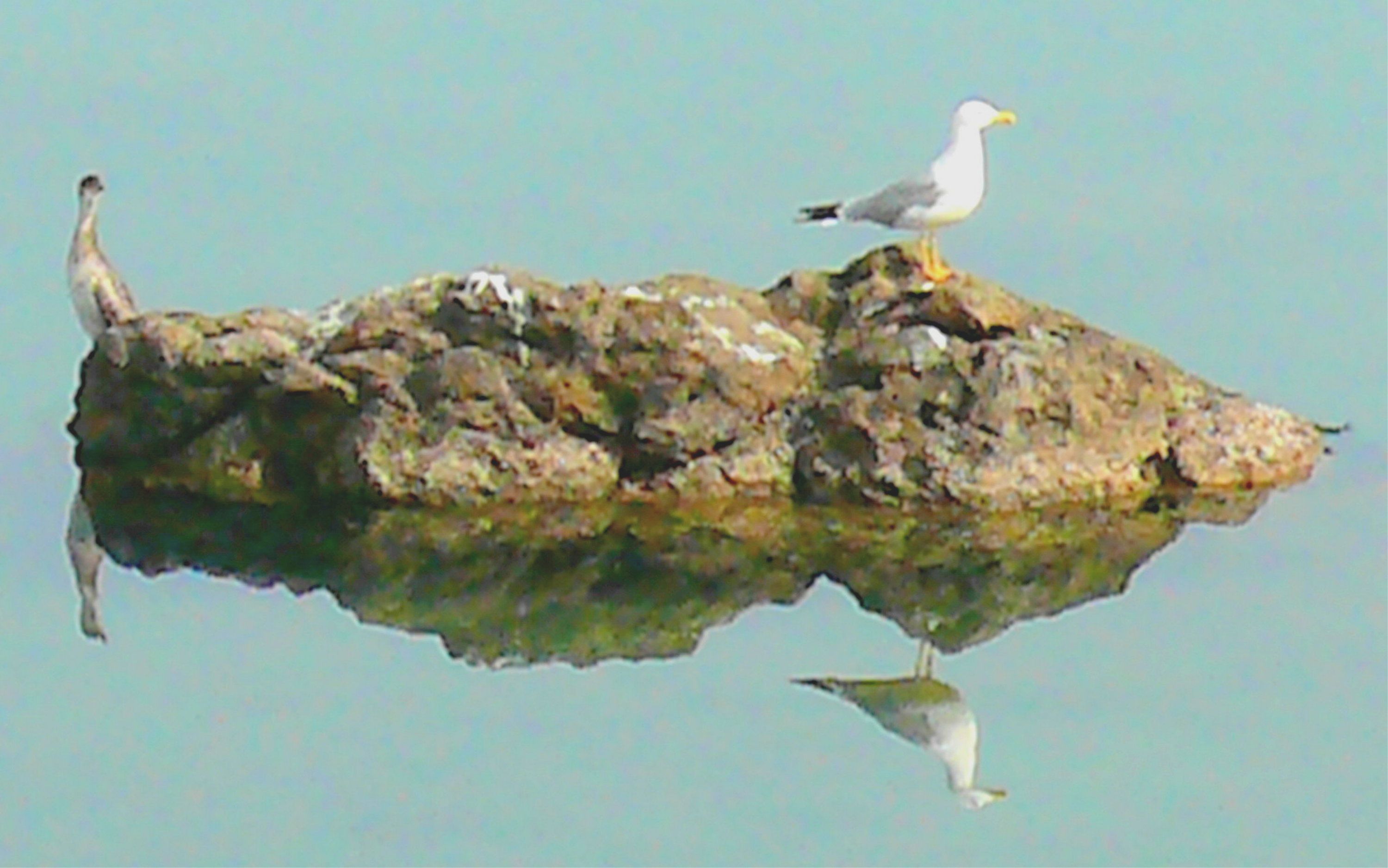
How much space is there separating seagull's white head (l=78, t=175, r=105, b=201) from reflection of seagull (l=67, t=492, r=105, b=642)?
1582mm

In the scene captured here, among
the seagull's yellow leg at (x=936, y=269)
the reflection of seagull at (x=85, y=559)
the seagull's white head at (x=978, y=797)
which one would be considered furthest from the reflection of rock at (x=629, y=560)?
the seagull's white head at (x=978, y=797)

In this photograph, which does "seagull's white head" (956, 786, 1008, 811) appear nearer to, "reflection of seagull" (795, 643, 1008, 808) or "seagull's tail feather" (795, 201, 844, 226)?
"reflection of seagull" (795, 643, 1008, 808)

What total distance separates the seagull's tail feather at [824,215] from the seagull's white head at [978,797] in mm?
3344

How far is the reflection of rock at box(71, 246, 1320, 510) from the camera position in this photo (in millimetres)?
11734

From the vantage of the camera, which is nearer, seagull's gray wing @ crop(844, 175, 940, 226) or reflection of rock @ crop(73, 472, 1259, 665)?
reflection of rock @ crop(73, 472, 1259, 665)

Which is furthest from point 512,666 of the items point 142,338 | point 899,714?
point 142,338

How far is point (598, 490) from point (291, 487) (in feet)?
3.34

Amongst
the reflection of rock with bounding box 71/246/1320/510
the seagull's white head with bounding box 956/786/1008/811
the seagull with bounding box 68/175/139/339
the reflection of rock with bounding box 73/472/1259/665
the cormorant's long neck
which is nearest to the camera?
the seagull's white head with bounding box 956/786/1008/811

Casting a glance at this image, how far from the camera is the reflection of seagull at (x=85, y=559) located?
10969mm

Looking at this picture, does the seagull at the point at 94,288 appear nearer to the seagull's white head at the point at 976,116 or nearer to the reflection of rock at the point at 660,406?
the reflection of rock at the point at 660,406

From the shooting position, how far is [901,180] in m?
12.2

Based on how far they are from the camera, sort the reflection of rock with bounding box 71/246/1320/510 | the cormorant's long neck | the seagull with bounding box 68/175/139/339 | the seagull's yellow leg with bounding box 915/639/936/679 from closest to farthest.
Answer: the seagull's yellow leg with bounding box 915/639/936/679, the reflection of rock with bounding box 71/246/1320/510, the seagull with bounding box 68/175/139/339, the cormorant's long neck

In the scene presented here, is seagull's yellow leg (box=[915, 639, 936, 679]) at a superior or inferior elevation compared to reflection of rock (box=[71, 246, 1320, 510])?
inferior

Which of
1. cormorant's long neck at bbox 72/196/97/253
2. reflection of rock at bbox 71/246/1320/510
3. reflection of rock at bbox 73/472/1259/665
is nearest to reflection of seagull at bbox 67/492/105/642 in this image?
reflection of rock at bbox 73/472/1259/665
